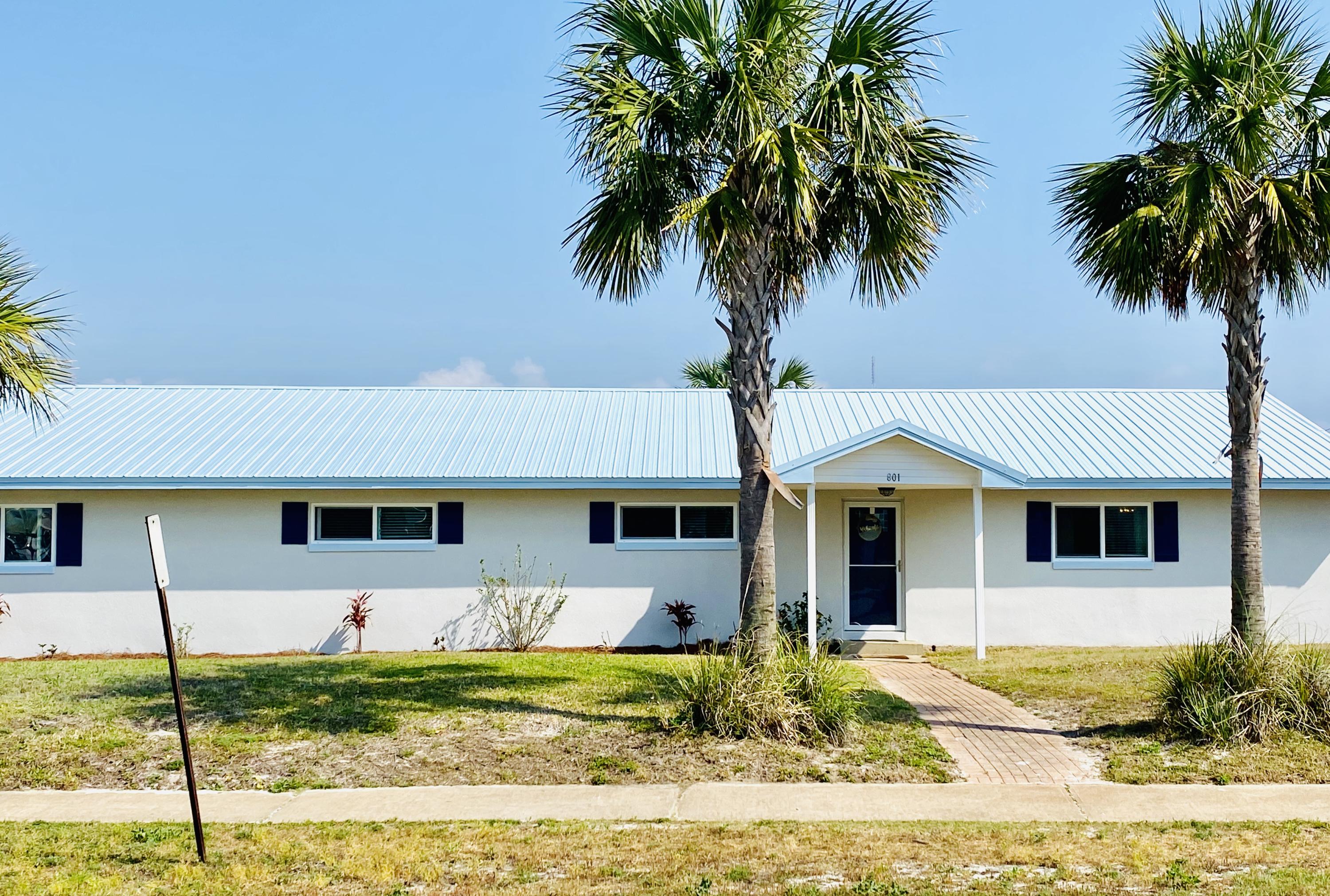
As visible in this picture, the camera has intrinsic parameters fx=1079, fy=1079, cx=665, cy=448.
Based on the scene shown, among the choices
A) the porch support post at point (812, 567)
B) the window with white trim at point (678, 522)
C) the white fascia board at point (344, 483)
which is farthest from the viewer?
the window with white trim at point (678, 522)

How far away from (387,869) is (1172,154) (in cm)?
959

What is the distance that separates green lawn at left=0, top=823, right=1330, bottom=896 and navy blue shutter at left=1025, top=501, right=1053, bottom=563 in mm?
10139

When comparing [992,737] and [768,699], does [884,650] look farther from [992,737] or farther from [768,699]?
[768,699]

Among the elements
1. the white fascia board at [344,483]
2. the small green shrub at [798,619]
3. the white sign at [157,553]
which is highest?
the white fascia board at [344,483]

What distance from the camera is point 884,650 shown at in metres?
17.0

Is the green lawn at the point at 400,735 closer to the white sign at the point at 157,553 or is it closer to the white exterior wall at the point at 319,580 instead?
the white sign at the point at 157,553

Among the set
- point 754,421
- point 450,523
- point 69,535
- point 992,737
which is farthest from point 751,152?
point 69,535

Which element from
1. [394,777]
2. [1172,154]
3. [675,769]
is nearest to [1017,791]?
[675,769]

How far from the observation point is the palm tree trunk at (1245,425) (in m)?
10.1

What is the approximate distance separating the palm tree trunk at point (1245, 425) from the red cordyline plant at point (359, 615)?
39.8ft

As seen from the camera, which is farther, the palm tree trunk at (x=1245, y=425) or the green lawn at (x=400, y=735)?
the palm tree trunk at (x=1245, y=425)

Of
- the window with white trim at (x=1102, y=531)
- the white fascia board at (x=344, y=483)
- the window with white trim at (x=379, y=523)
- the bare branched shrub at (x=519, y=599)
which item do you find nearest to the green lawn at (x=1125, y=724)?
the window with white trim at (x=1102, y=531)

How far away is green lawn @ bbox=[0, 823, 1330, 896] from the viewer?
602cm

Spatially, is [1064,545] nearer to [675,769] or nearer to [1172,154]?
[1172,154]
